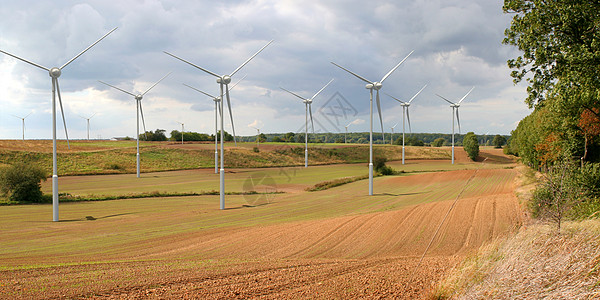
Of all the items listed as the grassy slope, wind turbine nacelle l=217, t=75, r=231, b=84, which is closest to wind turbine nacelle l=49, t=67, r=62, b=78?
wind turbine nacelle l=217, t=75, r=231, b=84

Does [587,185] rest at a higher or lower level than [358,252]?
higher

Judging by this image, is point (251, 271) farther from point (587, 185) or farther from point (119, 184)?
point (119, 184)

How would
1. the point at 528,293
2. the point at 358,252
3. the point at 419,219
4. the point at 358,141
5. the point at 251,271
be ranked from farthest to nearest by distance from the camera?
the point at 358,141
the point at 419,219
the point at 358,252
the point at 251,271
the point at 528,293

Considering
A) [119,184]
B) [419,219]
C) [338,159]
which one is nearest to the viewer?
[419,219]

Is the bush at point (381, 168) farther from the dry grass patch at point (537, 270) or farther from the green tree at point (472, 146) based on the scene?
the dry grass patch at point (537, 270)

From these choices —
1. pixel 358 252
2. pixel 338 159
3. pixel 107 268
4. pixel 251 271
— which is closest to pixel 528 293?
pixel 251 271

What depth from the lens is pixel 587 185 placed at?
23.2 m

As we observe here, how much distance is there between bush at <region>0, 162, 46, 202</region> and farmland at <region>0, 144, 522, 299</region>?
3.49 m

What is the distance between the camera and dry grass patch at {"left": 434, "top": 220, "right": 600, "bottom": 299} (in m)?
6.95

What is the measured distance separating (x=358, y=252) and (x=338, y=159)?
8964cm

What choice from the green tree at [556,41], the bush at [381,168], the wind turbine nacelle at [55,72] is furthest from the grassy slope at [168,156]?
the green tree at [556,41]

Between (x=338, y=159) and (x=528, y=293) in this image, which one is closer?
(x=528, y=293)

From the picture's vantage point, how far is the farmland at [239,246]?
9.95m

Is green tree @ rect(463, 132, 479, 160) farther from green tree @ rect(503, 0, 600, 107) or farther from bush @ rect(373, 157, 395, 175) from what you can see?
green tree @ rect(503, 0, 600, 107)
